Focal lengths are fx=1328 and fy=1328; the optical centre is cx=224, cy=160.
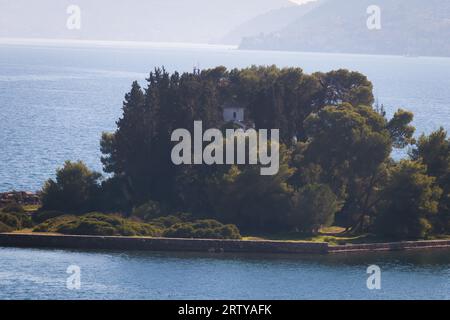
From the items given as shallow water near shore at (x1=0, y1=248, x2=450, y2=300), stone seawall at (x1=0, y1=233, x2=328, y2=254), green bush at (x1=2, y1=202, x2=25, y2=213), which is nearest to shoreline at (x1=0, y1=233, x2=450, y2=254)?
stone seawall at (x1=0, y1=233, x2=328, y2=254)

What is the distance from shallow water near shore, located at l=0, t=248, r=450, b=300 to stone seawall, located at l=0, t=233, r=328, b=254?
2.85 ft

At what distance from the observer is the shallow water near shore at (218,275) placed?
6831cm

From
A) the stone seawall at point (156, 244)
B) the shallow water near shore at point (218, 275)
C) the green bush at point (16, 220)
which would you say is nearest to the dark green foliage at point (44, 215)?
the green bush at point (16, 220)

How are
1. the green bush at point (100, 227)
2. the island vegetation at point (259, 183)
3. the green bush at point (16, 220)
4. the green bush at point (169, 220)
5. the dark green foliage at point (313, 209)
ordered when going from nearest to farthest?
1. the green bush at point (100, 227)
2. the green bush at point (16, 220)
3. the green bush at point (169, 220)
4. the dark green foliage at point (313, 209)
5. the island vegetation at point (259, 183)

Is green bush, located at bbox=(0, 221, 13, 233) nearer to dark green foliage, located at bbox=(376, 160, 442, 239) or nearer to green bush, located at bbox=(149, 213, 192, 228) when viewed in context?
green bush, located at bbox=(149, 213, 192, 228)

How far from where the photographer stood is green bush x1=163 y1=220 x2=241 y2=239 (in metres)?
80.2

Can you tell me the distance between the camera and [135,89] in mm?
92438

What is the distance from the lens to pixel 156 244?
260ft

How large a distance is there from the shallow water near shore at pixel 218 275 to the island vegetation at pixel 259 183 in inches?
134

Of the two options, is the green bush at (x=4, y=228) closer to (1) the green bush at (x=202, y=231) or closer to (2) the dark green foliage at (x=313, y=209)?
(1) the green bush at (x=202, y=231)

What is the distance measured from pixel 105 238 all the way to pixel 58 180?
942 centimetres
